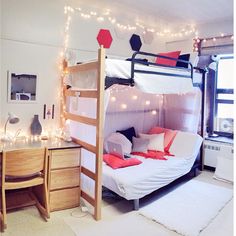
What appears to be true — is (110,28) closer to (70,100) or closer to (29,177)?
(70,100)

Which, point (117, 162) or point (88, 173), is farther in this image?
point (117, 162)

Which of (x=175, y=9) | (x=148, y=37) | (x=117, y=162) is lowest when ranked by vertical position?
(x=117, y=162)

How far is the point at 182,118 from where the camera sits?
4.77 m

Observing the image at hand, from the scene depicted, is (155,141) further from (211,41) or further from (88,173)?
(211,41)

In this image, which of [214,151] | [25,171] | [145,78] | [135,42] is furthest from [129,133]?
[25,171]

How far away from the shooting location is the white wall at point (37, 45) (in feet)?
10.6

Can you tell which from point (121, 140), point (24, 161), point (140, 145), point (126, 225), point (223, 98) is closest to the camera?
point (24, 161)

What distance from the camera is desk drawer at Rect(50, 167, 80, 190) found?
290 cm

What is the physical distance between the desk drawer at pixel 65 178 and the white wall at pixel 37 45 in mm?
905

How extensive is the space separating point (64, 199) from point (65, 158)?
0.47 m

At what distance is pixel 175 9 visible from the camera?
13.2 ft

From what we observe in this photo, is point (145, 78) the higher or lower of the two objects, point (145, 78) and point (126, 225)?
the higher

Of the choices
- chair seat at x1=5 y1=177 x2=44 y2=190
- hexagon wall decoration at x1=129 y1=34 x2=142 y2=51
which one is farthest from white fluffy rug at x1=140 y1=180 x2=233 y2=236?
hexagon wall decoration at x1=129 y1=34 x2=142 y2=51

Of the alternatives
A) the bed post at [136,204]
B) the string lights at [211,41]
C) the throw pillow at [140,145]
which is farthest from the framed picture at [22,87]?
the string lights at [211,41]
